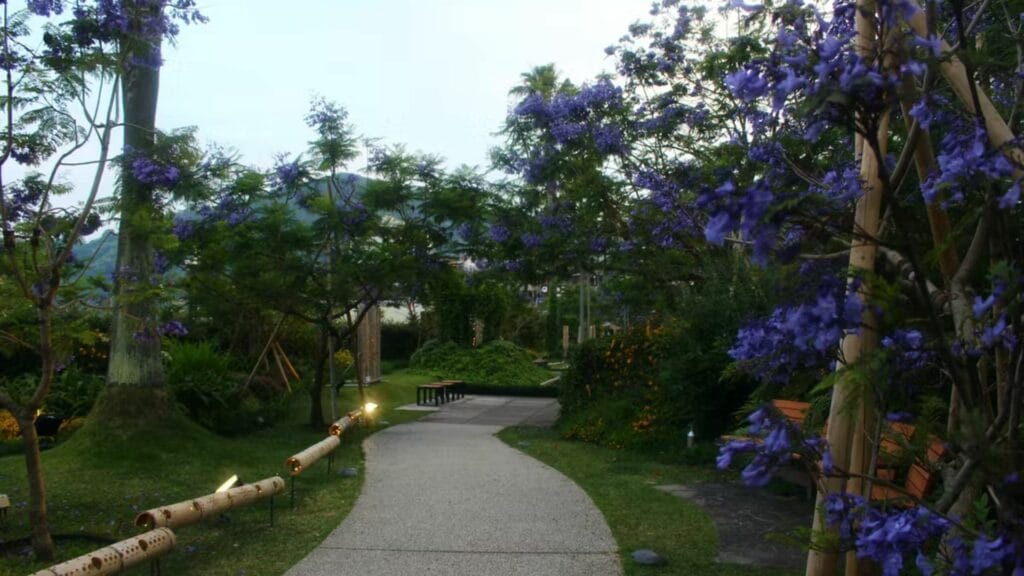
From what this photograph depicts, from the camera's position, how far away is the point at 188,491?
858 centimetres

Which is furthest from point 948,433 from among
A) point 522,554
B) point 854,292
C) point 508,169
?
point 508,169

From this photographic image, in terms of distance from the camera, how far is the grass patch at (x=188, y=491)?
6.30 metres

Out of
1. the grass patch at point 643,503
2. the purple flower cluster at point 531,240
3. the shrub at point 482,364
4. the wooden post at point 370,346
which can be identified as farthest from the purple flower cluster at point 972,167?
the shrub at point 482,364

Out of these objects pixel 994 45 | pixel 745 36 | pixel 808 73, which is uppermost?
pixel 745 36

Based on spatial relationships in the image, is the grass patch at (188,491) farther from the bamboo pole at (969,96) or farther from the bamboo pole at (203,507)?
the bamboo pole at (969,96)

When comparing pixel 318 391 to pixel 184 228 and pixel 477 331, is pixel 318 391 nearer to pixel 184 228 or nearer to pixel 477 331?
pixel 184 228

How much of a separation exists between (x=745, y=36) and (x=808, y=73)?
22.6 feet

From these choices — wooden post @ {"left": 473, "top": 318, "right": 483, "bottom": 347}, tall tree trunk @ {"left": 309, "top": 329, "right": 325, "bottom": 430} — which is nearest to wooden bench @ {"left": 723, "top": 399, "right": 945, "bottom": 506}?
tall tree trunk @ {"left": 309, "top": 329, "right": 325, "bottom": 430}

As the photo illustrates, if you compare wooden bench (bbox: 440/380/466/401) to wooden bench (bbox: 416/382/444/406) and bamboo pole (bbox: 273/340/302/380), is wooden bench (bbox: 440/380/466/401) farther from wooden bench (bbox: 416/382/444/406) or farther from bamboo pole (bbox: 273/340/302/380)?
bamboo pole (bbox: 273/340/302/380)

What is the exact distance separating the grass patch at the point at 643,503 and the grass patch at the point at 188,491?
7.65 ft

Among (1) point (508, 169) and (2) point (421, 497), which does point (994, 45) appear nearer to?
(2) point (421, 497)

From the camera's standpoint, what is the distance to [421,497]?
8.50 m

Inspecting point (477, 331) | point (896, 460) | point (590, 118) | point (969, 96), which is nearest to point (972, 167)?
point (969, 96)

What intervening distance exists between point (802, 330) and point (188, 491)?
761cm
